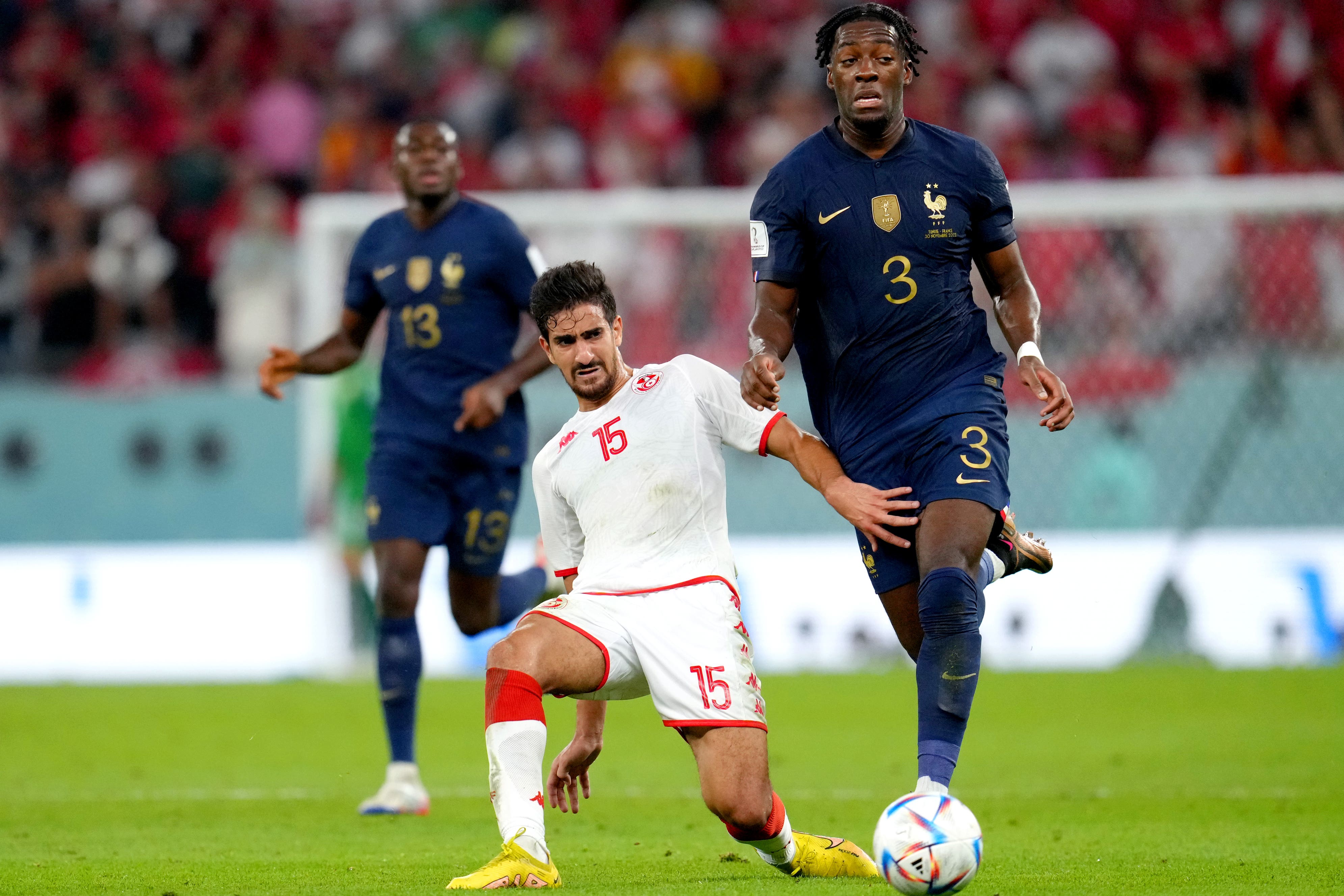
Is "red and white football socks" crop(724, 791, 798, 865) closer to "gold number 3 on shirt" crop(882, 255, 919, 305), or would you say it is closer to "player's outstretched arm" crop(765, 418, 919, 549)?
"player's outstretched arm" crop(765, 418, 919, 549)

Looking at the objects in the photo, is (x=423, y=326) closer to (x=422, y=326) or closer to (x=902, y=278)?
(x=422, y=326)

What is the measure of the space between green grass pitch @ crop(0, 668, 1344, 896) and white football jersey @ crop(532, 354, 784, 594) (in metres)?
0.89

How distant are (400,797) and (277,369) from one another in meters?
1.88

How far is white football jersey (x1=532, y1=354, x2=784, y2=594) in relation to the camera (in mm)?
5188

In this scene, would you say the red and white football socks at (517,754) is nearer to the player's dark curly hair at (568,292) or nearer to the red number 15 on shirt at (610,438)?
the red number 15 on shirt at (610,438)

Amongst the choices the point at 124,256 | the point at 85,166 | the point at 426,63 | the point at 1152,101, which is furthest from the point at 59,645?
the point at 1152,101

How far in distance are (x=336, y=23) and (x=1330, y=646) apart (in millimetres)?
10676

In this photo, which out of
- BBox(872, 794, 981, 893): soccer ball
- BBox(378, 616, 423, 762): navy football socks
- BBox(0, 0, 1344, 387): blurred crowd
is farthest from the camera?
BBox(0, 0, 1344, 387): blurred crowd

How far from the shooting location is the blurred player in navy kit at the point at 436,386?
7.37 m

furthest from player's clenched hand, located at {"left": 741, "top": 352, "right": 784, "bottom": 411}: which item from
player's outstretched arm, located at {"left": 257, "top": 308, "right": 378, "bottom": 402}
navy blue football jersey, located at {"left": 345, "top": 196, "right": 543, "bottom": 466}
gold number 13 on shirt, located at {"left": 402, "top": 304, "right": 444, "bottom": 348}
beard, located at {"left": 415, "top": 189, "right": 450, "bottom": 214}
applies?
player's outstretched arm, located at {"left": 257, "top": 308, "right": 378, "bottom": 402}

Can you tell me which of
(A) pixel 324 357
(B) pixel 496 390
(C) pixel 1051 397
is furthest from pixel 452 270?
(C) pixel 1051 397

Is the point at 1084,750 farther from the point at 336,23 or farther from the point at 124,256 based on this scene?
the point at 336,23

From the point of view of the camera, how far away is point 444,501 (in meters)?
7.48

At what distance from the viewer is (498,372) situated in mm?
7559
